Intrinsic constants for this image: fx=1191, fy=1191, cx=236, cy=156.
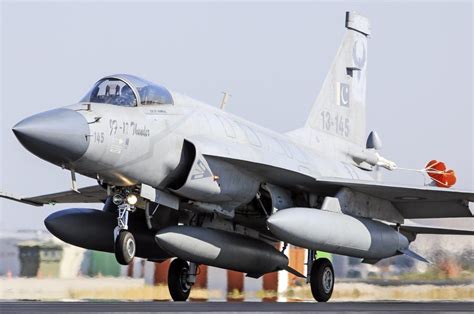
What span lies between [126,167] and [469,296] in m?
6.88

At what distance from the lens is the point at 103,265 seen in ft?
59.7

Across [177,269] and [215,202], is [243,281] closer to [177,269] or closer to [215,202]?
[177,269]

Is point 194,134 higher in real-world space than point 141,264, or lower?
higher

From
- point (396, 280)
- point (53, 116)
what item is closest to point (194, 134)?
point (53, 116)

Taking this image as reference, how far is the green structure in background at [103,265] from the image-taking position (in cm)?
1803

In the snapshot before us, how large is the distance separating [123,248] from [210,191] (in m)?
1.63

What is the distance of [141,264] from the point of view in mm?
18516

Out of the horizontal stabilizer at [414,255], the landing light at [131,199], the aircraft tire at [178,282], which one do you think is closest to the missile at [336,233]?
the horizontal stabilizer at [414,255]

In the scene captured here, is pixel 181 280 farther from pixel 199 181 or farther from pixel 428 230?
pixel 428 230

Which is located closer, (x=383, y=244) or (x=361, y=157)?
(x=383, y=244)

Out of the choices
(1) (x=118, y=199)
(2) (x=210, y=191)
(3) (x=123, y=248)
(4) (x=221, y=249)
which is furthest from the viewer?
(4) (x=221, y=249)

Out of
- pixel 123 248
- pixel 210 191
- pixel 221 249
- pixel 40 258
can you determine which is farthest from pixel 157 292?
pixel 123 248

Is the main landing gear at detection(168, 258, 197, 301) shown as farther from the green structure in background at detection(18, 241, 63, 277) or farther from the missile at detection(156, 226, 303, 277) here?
the green structure in background at detection(18, 241, 63, 277)

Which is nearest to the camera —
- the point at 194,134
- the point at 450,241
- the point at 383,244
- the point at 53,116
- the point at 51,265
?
the point at 53,116
